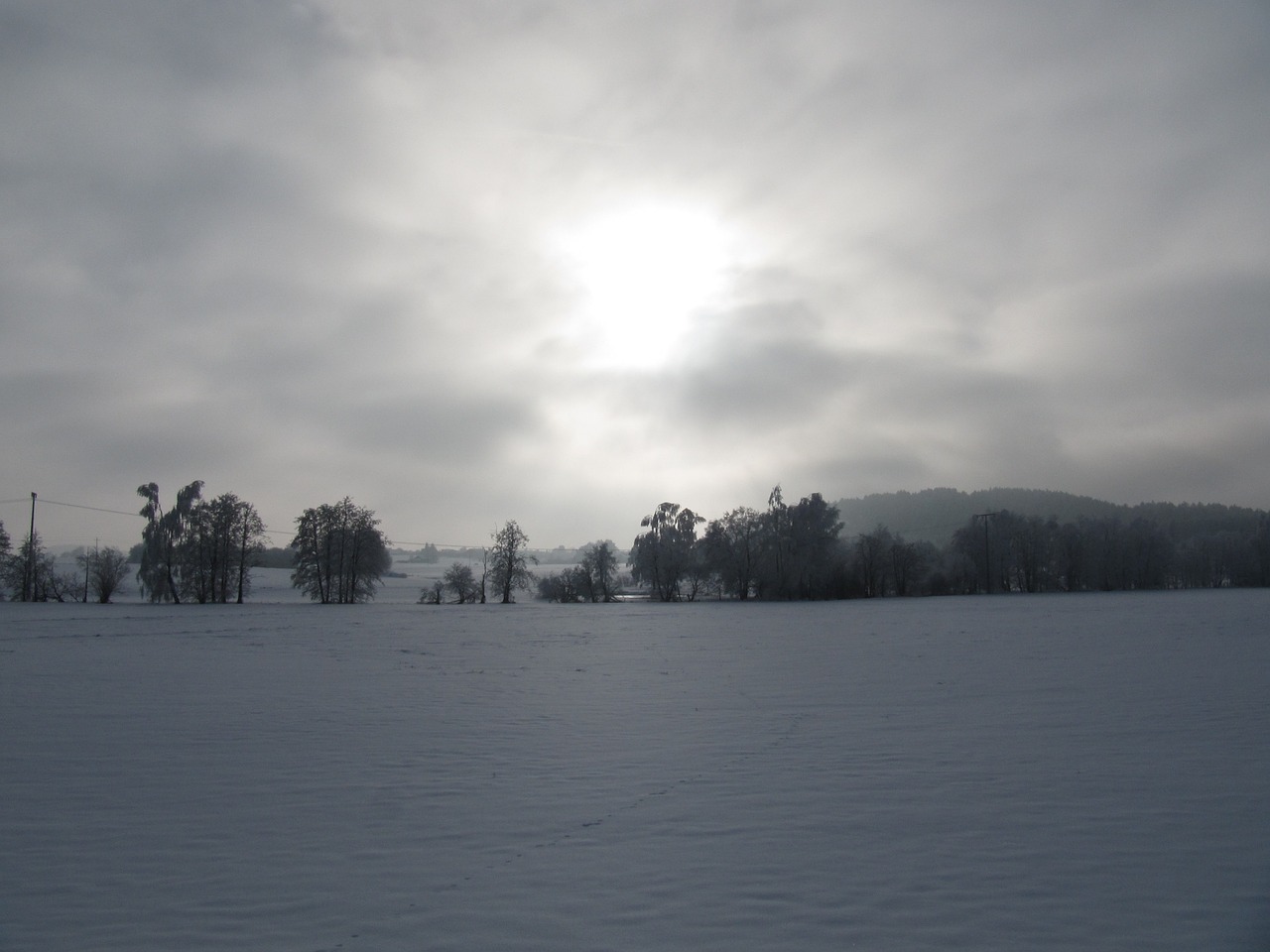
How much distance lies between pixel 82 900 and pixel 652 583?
281ft

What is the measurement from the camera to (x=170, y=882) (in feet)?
21.8

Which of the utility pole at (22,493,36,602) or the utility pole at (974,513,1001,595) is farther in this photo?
the utility pole at (974,513,1001,595)

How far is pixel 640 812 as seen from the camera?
28.4ft

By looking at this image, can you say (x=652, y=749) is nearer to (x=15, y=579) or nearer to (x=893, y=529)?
(x=15, y=579)

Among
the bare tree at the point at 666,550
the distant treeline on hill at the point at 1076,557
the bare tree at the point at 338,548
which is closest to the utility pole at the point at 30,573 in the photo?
the bare tree at the point at 338,548

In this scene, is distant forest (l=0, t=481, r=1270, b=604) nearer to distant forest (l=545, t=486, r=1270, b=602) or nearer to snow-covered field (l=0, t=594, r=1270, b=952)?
distant forest (l=545, t=486, r=1270, b=602)

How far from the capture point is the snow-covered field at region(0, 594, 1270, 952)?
5.89 metres

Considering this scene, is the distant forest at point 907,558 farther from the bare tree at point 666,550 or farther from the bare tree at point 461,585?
the bare tree at point 461,585

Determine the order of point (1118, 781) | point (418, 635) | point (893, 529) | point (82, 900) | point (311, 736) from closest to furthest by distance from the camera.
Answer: point (82, 900) < point (1118, 781) < point (311, 736) < point (418, 635) < point (893, 529)

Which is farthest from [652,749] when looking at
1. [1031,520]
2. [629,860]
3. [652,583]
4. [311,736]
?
[1031,520]

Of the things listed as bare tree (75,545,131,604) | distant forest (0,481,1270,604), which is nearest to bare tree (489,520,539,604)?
distant forest (0,481,1270,604)

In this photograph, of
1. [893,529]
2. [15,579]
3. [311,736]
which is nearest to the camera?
[311,736]

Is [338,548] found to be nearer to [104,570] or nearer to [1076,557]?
[104,570]

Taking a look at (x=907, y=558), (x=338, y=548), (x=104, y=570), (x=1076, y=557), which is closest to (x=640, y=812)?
(x=338, y=548)
